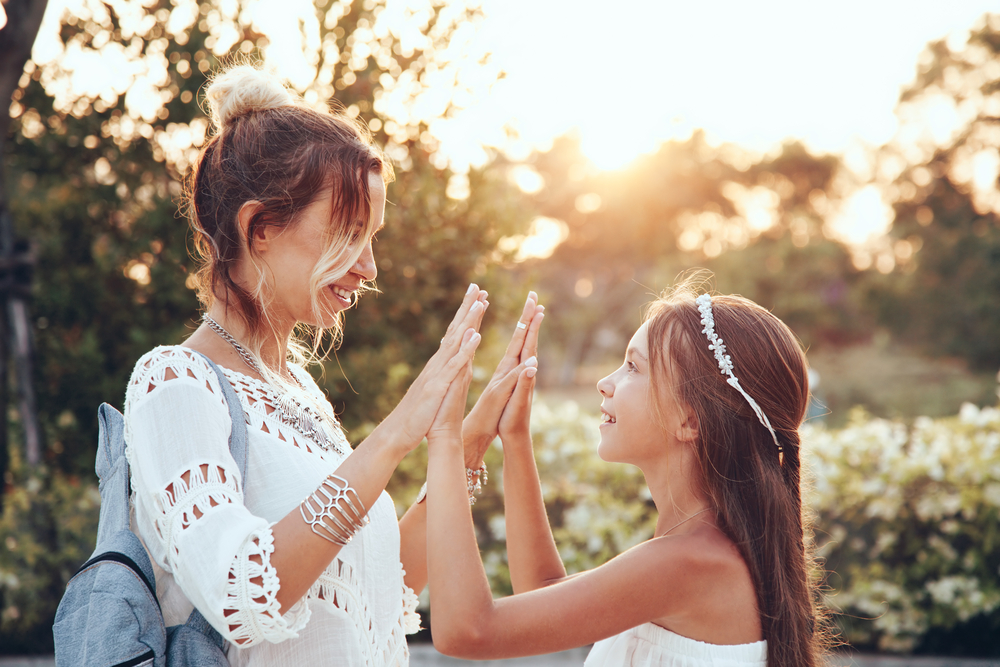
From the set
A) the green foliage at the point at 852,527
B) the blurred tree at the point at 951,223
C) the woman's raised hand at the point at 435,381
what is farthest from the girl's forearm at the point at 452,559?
the blurred tree at the point at 951,223

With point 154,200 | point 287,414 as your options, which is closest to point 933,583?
point 287,414

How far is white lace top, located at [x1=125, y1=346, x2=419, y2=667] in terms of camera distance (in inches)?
55.4

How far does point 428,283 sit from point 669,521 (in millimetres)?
2640

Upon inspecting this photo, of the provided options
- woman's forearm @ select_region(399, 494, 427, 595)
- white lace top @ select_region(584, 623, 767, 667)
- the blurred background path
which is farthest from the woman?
the blurred background path

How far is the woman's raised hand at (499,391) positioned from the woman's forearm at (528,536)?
4.6 inches

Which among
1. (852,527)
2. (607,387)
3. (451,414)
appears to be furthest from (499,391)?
(852,527)

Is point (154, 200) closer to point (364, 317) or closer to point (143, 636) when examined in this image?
point (364, 317)

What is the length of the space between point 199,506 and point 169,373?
29cm

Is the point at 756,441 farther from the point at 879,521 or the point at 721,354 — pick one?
the point at 879,521

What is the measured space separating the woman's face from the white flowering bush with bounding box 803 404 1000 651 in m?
3.61

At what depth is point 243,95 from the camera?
1.86 m

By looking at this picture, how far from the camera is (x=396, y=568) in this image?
1.91 meters

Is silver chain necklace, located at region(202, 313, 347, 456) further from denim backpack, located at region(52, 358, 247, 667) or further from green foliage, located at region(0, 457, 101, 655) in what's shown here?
green foliage, located at region(0, 457, 101, 655)

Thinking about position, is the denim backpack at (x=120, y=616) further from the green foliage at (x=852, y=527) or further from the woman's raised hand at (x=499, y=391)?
the green foliage at (x=852, y=527)
